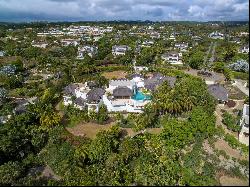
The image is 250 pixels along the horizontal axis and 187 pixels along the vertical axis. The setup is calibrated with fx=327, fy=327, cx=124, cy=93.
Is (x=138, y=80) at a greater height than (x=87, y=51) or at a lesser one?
greater

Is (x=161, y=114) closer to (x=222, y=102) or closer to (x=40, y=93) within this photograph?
(x=222, y=102)

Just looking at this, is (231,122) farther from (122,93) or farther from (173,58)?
(173,58)

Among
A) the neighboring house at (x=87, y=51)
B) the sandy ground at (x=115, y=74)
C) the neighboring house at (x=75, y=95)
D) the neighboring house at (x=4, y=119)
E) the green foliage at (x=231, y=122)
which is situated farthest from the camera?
the neighboring house at (x=87, y=51)

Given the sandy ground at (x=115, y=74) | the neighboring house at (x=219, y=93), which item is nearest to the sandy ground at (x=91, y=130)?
the neighboring house at (x=219, y=93)

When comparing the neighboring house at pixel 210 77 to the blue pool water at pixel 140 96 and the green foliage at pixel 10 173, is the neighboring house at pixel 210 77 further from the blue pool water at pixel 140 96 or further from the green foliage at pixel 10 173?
the green foliage at pixel 10 173

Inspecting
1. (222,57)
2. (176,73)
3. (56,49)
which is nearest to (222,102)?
(176,73)

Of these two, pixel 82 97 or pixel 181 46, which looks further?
pixel 181 46

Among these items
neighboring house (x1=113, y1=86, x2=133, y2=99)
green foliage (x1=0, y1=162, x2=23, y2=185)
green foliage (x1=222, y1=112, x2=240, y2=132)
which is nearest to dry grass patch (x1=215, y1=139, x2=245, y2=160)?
green foliage (x1=222, y1=112, x2=240, y2=132)


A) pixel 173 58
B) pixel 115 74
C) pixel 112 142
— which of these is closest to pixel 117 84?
pixel 115 74
